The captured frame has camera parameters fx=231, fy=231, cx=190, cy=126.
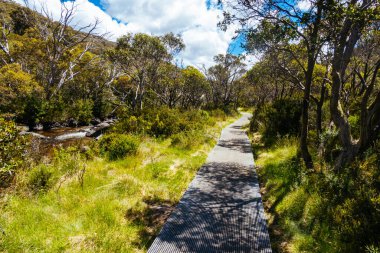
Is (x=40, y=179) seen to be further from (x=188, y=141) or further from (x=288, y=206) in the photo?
(x=188, y=141)

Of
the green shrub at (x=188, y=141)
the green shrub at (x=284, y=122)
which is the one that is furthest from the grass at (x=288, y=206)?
the green shrub at (x=284, y=122)

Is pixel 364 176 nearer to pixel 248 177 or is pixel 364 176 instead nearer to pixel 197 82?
pixel 248 177

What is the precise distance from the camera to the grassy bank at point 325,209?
324 cm

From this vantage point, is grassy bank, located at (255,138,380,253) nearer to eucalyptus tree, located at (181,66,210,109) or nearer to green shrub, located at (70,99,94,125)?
green shrub, located at (70,99,94,125)

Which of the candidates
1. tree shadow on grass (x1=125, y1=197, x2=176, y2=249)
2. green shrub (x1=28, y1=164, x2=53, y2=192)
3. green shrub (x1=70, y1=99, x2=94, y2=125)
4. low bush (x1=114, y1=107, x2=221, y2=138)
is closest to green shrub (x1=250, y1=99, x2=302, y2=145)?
low bush (x1=114, y1=107, x2=221, y2=138)

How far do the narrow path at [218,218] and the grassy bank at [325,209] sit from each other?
39 centimetres

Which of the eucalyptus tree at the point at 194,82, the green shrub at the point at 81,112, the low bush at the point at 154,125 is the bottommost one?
the green shrub at the point at 81,112

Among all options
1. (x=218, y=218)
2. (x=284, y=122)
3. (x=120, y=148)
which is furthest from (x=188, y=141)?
(x=218, y=218)

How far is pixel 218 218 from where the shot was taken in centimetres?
434

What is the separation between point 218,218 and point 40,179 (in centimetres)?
370

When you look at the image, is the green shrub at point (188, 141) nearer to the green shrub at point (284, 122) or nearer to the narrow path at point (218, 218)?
the narrow path at point (218, 218)

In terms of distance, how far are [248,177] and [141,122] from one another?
6866 millimetres

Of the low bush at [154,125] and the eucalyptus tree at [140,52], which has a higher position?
the eucalyptus tree at [140,52]

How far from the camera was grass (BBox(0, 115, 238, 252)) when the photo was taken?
3.39 meters
